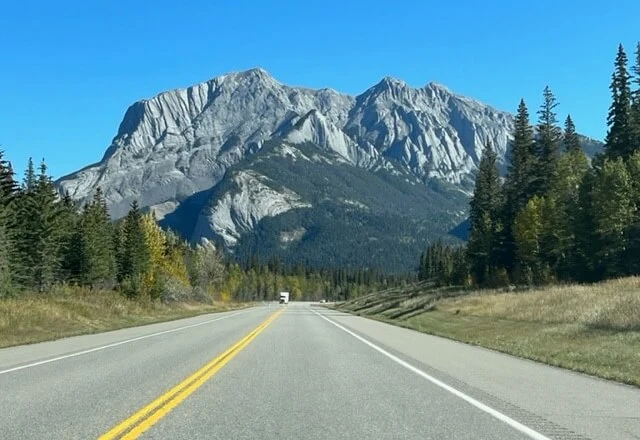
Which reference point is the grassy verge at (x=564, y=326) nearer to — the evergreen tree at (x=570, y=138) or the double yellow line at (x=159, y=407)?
the double yellow line at (x=159, y=407)

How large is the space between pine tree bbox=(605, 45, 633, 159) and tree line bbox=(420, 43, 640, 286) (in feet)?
0.31

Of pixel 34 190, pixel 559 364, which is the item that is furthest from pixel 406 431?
pixel 34 190

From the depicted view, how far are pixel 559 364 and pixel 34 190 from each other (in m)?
57.8

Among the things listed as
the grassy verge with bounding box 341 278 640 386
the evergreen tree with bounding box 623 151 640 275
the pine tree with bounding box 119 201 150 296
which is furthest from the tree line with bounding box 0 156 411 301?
the evergreen tree with bounding box 623 151 640 275

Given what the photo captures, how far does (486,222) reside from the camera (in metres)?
85.6

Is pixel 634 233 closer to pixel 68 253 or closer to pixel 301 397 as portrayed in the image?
pixel 68 253

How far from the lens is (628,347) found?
63.6 ft

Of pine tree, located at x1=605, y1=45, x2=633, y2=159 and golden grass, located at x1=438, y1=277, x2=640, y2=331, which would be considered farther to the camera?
pine tree, located at x1=605, y1=45, x2=633, y2=159

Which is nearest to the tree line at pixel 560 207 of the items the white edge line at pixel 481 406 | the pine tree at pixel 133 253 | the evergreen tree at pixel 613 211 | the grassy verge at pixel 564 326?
the evergreen tree at pixel 613 211

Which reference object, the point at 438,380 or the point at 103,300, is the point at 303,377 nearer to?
the point at 438,380

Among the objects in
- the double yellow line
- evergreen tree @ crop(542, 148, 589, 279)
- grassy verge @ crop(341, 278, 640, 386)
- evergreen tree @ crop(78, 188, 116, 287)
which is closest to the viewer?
the double yellow line

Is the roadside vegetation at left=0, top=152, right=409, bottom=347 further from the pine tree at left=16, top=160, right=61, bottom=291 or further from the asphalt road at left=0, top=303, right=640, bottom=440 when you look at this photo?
the asphalt road at left=0, top=303, right=640, bottom=440

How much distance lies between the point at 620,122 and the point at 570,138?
1975 centimetres

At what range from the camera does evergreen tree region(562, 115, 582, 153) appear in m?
86.0
